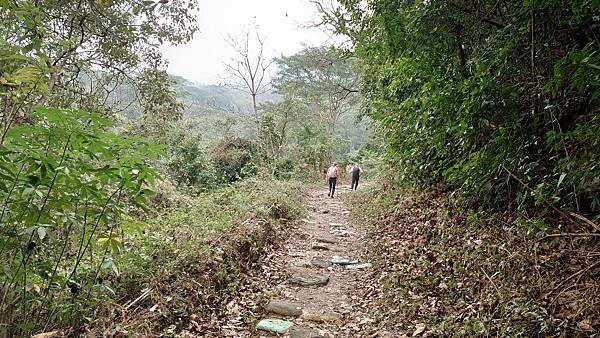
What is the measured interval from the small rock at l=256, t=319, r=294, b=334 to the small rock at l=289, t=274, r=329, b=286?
1.36m

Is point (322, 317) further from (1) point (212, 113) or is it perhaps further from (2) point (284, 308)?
(1) point (212, 113)

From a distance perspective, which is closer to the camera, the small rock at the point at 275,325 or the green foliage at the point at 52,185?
the green foliage at the point at 52,185

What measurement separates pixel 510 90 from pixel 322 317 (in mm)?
3818

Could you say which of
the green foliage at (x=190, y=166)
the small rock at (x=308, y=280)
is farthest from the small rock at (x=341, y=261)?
the green foliage at (x=190, y=166)

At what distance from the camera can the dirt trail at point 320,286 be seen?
4723 mm

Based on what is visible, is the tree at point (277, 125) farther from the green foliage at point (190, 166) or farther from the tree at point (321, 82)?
the tree at point (321, 82)

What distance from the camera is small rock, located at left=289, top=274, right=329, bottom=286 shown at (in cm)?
612

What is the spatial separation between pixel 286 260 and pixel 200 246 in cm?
206

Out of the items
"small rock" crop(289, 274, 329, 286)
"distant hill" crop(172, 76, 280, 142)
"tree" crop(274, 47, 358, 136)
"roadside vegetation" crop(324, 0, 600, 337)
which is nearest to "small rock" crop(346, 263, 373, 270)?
"roadside vegetation" crop(324, 0, 600, 337)

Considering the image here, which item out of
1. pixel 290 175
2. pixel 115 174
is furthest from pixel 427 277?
pixel 290 175

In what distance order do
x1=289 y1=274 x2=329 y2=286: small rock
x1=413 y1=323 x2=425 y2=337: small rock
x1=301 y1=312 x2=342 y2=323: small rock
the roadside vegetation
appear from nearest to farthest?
the roadside vegetation
x1=413 y1=323 x2=425 y2=337: small rock
x1=301 y1=312 x2=342 y2=323: small rock
x1=289 y1=274 x2=329 y2=286: small rock

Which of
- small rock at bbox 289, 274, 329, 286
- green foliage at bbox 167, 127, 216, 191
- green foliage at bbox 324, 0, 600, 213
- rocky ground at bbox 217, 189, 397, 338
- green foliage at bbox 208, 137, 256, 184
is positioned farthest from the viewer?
green foliage at bbox 208, 137, 256, 184

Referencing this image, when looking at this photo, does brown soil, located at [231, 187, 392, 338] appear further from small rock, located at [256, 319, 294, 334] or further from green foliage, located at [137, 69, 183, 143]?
green foliage, located at [137, 69, 183, 143]

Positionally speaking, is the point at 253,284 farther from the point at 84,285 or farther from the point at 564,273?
the point at 564,273
